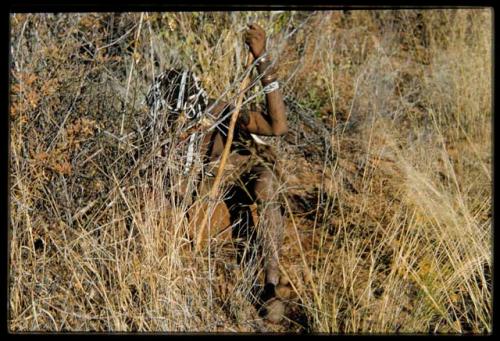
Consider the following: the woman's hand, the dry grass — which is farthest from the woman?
the dry grass

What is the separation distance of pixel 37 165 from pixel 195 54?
2429 millimetres

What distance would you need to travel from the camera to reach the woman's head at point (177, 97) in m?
3.57

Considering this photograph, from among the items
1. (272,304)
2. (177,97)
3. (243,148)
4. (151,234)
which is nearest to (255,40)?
(177,97)

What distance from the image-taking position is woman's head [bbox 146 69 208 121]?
3569 mm

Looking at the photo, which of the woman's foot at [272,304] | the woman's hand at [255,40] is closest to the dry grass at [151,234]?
the woman's foot at [272,304]

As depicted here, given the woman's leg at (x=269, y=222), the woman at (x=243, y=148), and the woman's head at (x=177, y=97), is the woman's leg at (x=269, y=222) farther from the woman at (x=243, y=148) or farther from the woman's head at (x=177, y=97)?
the woman's head at (x=177, y=97)

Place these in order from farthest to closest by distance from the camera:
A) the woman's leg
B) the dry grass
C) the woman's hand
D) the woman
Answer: the woman's hand
the woman's leg
the woman
the dry grass

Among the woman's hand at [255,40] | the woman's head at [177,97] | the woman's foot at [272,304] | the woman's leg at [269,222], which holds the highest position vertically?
the woman's hand at [255,40]

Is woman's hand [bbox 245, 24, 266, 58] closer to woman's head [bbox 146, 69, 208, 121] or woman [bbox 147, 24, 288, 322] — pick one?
woman [bbox 147, 24, 288, 322]

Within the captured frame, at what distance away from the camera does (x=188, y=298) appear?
3.23 meters

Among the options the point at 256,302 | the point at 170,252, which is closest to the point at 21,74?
the point at 170,252

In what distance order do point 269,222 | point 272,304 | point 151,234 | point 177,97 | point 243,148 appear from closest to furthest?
1. point 151,234
2. point 272,304
3. point 269,222
4. point 177,97
5. point 243,148

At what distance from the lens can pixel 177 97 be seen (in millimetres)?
4004

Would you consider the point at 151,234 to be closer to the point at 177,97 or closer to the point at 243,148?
the point at 177,97
